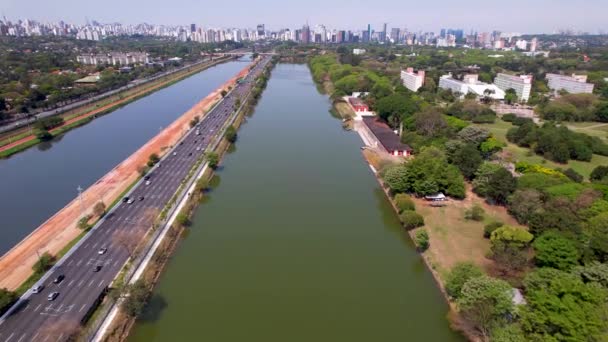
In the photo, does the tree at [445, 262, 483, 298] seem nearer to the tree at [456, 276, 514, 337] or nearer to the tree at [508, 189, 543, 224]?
the tree at [456, 276, 514, 337]

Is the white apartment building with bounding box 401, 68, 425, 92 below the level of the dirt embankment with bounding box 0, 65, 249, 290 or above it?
above

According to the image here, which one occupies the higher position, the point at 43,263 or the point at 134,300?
the point at 134,300

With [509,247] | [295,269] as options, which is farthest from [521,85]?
[295,269]

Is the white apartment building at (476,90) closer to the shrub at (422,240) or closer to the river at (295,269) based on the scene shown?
the river at (295,269)

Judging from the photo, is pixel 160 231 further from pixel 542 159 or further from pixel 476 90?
pixel 476 90

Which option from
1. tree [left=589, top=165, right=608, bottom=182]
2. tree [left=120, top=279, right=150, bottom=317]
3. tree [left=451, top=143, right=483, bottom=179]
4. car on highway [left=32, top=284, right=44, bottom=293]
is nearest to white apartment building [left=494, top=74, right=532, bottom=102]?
tree [left=589, top=165, right=608, bottom=182]

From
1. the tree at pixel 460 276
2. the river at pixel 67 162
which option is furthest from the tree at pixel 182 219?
the tree at pixel 460 276
